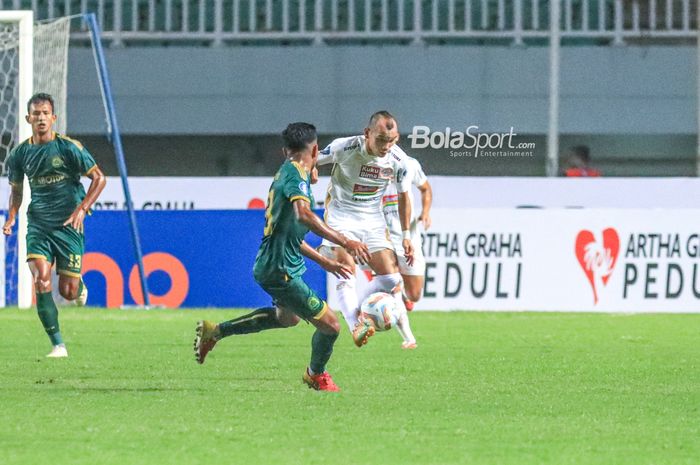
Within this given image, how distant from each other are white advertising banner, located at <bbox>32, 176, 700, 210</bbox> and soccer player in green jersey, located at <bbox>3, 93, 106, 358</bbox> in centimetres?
944

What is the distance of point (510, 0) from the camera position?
25.4 meters

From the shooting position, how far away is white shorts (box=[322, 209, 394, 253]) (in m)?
12.2

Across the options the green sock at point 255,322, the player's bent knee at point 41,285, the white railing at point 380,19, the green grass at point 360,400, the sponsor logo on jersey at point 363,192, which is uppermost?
the white railing at point 380,19

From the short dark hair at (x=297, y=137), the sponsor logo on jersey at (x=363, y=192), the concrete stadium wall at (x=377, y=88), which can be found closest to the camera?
the short dark hair at (x=297, y=137)

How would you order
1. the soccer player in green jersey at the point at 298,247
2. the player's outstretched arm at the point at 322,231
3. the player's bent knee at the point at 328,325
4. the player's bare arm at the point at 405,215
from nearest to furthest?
the player's outstretched arm at the point at 322,231, the soccer player in green jersey at the point at 298,247, the player's bent knee at the point at 328,325, the player's bare arm at the point at 405,215

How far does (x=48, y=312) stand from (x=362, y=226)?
8.12ft

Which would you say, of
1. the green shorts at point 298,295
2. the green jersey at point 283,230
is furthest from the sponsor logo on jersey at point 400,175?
the green shorts at point 298,295

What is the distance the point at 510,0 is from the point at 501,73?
135 centimetres

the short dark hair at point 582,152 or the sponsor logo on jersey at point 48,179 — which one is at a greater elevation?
the short dark hair at point 582,152

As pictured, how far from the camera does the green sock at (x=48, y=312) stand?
11633 millimetres

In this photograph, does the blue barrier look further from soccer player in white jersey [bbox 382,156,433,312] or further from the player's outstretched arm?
the player's outstretched arm

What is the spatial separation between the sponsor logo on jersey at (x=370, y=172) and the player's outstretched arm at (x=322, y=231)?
310 cm

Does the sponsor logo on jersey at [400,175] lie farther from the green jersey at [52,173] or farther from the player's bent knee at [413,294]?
the green jersey at [52,173]

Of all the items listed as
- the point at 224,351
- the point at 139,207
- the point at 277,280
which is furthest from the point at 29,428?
the point at 139,207
